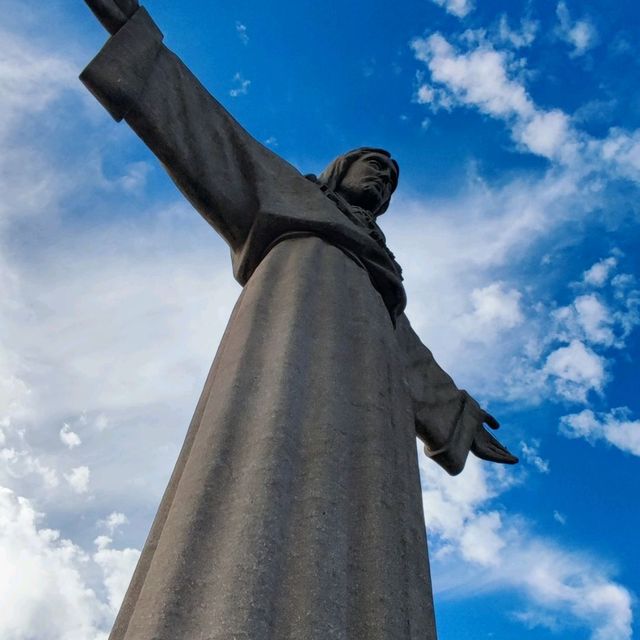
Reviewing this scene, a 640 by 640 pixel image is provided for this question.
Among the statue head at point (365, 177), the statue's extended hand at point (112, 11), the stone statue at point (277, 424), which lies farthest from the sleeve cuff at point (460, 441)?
the statue's extended hand at point (112, 11)

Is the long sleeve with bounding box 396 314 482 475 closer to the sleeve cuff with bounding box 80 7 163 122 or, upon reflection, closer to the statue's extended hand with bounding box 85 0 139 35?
the sleeve cuff with bounding box 80 7 163 122

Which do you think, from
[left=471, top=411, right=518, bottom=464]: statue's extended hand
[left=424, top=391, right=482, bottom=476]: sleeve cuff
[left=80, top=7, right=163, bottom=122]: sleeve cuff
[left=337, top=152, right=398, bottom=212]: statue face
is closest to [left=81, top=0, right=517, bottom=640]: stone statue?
[left=80, top=7, right=163, bottom=122]: sleeve cuff

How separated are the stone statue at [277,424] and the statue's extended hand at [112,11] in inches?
0.5

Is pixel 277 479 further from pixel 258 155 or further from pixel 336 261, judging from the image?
pixel 258 155

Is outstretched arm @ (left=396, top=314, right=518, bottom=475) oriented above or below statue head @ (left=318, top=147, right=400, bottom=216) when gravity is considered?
below

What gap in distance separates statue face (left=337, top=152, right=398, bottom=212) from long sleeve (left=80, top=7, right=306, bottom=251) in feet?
3.85

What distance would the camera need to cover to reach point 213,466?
9.39 ft

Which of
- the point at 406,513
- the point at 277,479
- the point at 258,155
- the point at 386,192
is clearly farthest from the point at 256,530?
the point at 386,192

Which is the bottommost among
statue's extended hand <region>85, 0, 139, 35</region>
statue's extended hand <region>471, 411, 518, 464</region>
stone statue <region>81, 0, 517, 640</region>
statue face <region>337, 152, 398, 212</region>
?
stone statue <region>81, 0, 517, 640</region>

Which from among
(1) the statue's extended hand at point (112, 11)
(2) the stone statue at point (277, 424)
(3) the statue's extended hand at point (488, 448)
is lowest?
(2) the stone statue at point (277, 424)

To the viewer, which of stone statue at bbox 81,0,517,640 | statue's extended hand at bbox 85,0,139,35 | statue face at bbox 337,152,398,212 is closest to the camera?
stone statue at bbox 81,0,517,640

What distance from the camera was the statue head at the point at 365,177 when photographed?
674cm

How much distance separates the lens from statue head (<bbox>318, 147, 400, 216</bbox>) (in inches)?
265

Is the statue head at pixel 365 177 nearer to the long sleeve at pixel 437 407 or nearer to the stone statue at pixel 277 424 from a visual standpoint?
the stone statue at pixel 277 424
